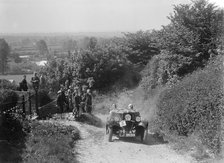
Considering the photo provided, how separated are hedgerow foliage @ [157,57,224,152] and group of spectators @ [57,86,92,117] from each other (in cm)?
382

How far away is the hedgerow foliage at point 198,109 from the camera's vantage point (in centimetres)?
1264

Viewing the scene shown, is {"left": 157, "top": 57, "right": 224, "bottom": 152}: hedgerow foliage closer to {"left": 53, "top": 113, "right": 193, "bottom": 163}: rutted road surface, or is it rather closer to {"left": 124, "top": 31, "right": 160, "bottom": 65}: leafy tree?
{"left": 53, "top": 113, "right": 193, "bottom": 163}: rutted road surface


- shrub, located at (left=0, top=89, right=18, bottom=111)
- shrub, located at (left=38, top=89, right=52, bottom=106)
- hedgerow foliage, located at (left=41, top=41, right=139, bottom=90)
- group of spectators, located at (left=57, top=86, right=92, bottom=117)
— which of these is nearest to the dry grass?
shrub, located at (left=0, top=89, right=18, bottom=111)

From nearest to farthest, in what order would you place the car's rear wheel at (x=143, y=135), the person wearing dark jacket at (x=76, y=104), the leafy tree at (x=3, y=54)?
1. the car's rear wheel at (x=143, y=135)
2. the person wearing dark jacket at (x=76, y=104)
3. the leafy tree at (x=3, y=54)

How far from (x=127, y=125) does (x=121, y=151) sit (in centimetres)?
144

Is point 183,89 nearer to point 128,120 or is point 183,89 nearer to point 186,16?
point 128,120

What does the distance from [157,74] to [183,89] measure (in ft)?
25.0

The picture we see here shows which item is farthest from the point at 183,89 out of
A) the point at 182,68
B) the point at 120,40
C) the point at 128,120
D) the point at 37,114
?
the point at 120,40

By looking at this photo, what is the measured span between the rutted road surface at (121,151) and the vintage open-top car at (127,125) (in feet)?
1.01

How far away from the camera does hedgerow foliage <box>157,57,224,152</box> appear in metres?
12.6

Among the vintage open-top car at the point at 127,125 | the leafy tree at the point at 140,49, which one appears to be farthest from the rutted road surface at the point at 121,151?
the leafy tree at the point at 140,49

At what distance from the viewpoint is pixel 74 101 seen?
18.1 meters

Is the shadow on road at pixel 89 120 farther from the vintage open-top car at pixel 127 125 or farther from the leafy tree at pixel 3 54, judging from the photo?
the leafy tree at pixel 3 54

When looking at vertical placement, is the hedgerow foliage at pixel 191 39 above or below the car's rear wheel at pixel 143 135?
above
